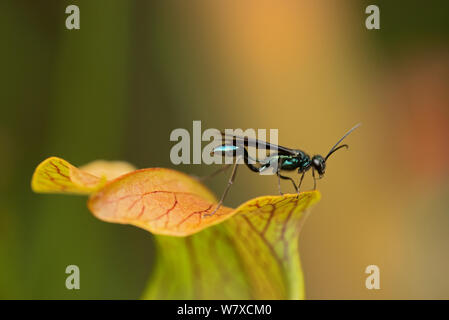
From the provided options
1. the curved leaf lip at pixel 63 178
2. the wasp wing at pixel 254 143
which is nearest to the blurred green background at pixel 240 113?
the wasp wing at pixel 254 143

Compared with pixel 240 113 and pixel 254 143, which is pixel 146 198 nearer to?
pixel 254 143

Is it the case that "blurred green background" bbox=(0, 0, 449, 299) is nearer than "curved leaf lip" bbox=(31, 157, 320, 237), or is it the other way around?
"curved leaf lip" bbox=(31, 157, 320, 237)

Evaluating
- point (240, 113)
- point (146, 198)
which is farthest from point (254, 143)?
point (240, 113)

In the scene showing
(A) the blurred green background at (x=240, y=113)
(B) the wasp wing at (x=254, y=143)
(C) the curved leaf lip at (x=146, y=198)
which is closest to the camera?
(C) the curved leaf lip at (x=146, y=198)

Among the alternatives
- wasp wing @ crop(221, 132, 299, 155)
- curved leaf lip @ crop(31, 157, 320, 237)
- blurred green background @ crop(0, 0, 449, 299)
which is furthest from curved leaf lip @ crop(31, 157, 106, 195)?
blurred green background @ crop(0, 0, 449, 299)

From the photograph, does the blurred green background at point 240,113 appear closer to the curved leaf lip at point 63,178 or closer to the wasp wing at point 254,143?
the wasp wing at point 254,143

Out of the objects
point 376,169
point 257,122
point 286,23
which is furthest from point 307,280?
point 286,23

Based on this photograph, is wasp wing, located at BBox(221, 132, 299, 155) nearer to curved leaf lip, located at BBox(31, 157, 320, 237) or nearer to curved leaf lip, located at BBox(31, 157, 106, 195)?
curved leaf lip, located at BBox(31, 157, 320, 237)
